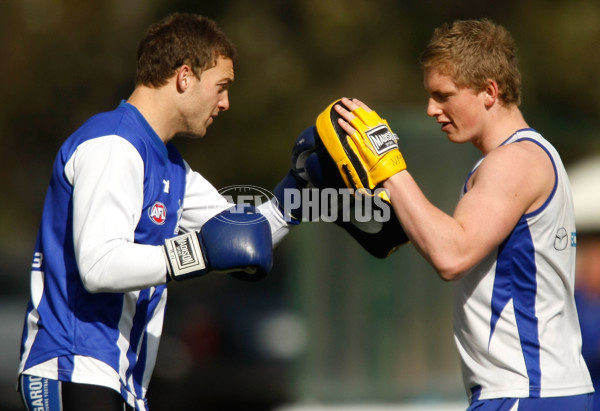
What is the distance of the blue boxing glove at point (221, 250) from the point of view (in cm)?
319

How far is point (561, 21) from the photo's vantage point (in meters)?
11.9

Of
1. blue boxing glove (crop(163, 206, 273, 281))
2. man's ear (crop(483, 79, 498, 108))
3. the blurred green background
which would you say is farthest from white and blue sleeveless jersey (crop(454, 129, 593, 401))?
the blurred green background

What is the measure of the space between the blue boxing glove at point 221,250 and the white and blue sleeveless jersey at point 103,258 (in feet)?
0.21

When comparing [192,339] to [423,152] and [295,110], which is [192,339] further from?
[423,152]

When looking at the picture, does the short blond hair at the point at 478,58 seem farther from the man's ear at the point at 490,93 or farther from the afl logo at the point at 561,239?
the afl logo at the point at 561,239

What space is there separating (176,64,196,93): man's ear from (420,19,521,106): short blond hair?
1039mm

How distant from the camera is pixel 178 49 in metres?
3.70

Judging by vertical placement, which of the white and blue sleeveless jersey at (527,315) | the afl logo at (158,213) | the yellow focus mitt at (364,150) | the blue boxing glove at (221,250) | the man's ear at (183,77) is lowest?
the white and blue sleeveless jersey at (527,315)

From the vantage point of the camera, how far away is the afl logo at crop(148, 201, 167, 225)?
3.48 metres

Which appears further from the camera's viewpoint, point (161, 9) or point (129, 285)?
point (161, 9)

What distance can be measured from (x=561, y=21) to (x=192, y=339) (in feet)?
21.7

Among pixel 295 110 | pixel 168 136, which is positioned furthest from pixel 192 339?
pixel 168 136

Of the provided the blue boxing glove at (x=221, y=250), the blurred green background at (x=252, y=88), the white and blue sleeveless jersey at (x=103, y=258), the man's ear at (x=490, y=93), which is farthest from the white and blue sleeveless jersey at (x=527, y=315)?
the blurred green background at (x=252, y=88)

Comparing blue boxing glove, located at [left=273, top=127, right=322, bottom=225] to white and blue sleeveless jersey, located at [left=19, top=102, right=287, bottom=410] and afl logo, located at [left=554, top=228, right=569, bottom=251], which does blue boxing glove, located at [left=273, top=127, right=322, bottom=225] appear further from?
→ afl logo, located at [left=554, top=228, right=569, bottom=251]
